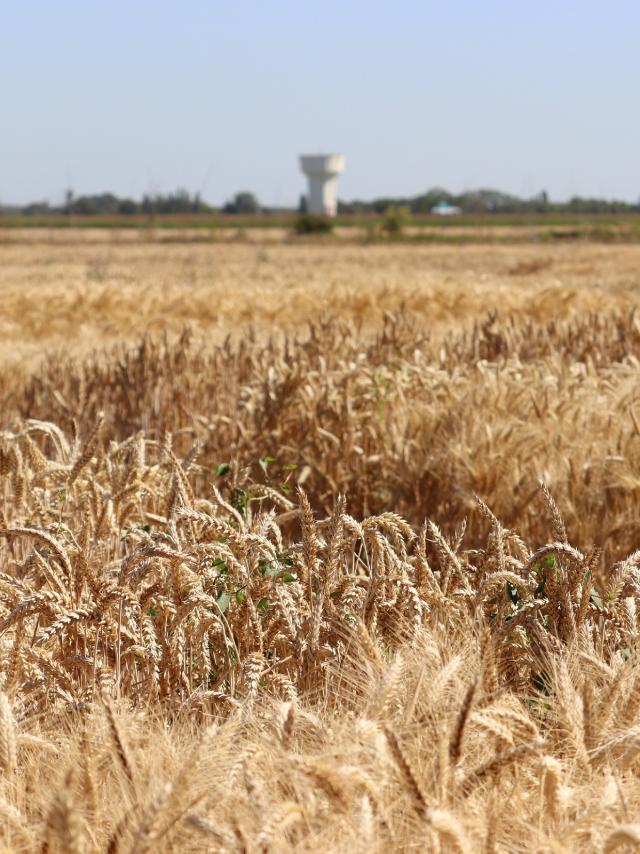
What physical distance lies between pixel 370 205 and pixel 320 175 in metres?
19.8

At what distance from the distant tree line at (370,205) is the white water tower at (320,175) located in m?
1.87

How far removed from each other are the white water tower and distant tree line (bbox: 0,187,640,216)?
1.87 meters

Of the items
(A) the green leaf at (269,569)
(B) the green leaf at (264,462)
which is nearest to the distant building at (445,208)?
(B) the green leaf at (264,462)

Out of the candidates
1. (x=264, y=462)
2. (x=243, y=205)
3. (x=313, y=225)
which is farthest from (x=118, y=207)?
(x=264, y=462)

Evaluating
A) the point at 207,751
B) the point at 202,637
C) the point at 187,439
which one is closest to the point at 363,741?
the point at 207,751

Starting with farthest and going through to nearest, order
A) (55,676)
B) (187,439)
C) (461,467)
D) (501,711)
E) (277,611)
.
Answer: (187,439), (461,467), (277,611), (55,676), (501,711)

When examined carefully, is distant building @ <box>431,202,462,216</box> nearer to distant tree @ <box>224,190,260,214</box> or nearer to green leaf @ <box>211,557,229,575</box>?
distant tree @ <box>224,190,260,214</box>

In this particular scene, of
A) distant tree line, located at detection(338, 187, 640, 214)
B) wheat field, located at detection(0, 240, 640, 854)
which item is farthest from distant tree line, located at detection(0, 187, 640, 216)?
wheat field, located at detection(0, 240, 640, 854)

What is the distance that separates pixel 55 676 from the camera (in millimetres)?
2006

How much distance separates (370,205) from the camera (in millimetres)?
112688

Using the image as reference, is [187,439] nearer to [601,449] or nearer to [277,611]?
[601,449]

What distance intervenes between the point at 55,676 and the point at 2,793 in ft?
2.00

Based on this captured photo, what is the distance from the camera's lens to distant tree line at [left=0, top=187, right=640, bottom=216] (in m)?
92.1

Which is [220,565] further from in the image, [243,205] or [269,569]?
[243,205]
